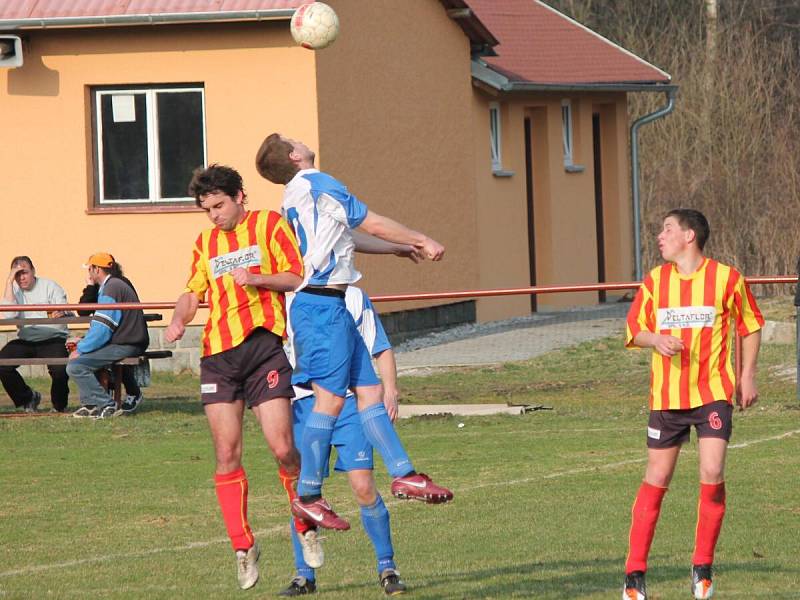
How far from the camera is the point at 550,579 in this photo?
874cm

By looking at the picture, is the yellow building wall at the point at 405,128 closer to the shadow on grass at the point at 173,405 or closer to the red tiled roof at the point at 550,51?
the red tiled roof at the point at 550,51

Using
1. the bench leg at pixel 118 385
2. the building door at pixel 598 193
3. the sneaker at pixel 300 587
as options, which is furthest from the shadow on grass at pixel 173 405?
the building door at pixel 598 193

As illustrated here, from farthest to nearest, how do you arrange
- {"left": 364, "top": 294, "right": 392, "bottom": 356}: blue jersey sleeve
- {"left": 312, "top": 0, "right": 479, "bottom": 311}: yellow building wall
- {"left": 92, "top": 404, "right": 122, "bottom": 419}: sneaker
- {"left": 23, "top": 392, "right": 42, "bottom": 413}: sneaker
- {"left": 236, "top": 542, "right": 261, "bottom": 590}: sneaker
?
{"left": 312, "top": 0, "right": 479, "bottom": 311}: yellow building wall → {"left": 23, "top": 392, "right": 42, "bottom": 413}: sneaker → {"left": 92, "top": 404, "right": 122, "bottom": 419}: sneaker → {"left": 364, "top": 294, "right": 392, "bottom": 356}: blue jersey sleeve → {"left": 236, "top": 542, "right": 261, "bottom": 590}: sneaker

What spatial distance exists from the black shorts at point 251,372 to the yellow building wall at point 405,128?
1409cm

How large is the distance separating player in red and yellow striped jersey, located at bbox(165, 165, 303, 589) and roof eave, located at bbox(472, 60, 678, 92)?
1869cm

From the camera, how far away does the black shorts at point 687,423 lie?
26.2 ft

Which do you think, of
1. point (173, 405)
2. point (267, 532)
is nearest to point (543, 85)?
point (173, 405)

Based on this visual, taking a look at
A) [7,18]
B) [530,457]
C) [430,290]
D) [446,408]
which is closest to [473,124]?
[430,290]

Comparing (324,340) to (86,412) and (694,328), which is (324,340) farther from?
(86,412)

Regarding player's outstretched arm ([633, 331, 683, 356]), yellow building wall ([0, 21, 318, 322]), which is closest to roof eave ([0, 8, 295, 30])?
yellow building wall ([0, 21, 318, 322])

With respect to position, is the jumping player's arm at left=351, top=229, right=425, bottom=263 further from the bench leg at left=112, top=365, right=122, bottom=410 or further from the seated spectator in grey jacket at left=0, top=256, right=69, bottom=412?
the seated spectator in grey jacket at left=0, top=256, right=69, bottom=412

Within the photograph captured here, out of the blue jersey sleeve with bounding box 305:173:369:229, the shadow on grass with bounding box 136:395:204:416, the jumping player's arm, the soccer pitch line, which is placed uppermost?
the blue jersey sleeve with bounding box 305:173:369:229

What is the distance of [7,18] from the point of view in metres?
21.7

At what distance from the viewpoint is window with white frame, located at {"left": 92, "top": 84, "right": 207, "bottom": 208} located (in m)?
22.5
